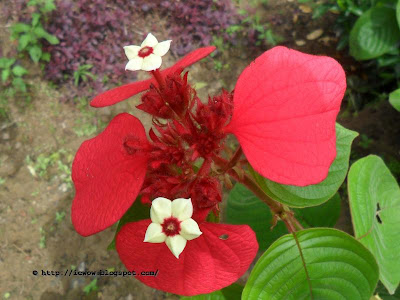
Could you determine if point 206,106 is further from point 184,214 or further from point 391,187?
point 391,187

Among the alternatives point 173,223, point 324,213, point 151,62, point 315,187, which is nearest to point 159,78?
point 151,62

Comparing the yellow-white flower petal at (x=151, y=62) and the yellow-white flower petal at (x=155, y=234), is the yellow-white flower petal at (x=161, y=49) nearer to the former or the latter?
the yellow-white flower petal at (x=151, y=62)

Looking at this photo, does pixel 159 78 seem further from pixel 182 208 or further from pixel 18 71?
pixel 18 71

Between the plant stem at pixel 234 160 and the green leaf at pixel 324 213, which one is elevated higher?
the plant stem at pixel 234 160

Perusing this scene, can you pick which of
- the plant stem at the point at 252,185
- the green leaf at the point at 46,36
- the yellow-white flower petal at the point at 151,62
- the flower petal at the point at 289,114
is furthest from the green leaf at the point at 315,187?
the green leaf at the point at 46,36

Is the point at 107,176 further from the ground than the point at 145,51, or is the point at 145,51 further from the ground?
the point at 145,51

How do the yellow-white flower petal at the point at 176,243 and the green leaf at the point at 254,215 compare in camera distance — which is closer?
the yellow-white flower petal at the point at 176,243

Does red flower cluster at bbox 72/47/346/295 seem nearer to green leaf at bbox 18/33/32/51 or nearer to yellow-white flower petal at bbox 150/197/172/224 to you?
yellow-white flower petal at bbox 150/197/172/224

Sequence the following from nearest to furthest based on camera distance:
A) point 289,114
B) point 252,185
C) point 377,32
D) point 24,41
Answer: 1. point 289,114
2. point 252,185
3. point 377,32
4. point 24,41
